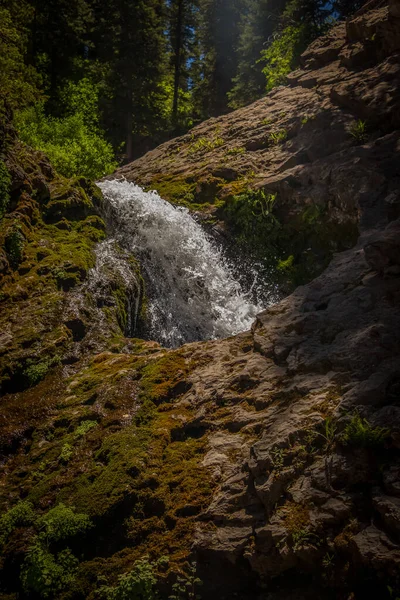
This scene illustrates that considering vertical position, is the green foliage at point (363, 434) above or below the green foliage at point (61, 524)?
above

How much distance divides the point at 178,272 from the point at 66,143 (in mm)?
9734

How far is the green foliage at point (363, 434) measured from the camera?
3256 millimetres

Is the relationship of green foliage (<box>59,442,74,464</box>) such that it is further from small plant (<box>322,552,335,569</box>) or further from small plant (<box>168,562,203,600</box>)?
small plant (<box>322,552,335,569</box>)

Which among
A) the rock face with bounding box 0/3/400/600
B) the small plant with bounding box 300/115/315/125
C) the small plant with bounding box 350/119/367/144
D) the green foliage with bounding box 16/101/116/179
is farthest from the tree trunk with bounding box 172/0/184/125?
the rock face with bounding box 0/3/400/600

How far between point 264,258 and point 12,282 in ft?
19.5

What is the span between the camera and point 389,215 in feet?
22.6

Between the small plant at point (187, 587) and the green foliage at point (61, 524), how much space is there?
1.08 meters

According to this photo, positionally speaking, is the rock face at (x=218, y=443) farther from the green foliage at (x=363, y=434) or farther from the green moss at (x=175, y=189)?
the green moss at (x=175, y=189)

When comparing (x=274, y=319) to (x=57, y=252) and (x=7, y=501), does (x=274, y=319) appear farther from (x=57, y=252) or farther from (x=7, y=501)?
(x=57, y=252)

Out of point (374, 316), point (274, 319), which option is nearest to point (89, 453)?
point (274, 319)

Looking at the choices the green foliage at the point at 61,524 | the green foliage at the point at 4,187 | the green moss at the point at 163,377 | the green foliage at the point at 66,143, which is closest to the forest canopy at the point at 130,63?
the green foliage at the point at 66,143

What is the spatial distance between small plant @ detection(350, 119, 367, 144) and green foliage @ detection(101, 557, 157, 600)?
992cm

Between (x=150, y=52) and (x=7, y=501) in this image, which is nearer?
(x=7, y=501)

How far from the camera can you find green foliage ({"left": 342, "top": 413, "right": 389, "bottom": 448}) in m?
3.26
